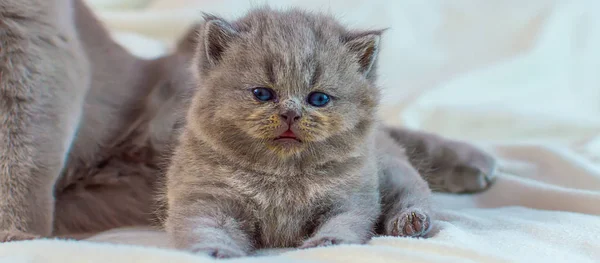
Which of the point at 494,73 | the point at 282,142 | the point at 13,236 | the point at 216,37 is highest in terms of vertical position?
the point at 494,73

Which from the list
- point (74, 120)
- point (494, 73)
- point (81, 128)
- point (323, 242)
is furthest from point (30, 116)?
point (494, 73)

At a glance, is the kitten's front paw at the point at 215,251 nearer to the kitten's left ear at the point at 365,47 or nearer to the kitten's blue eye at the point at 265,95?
the kitten's blue eye at the point at 265,95

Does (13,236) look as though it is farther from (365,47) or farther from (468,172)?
(468,172)

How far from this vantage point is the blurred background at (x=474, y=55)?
7.91 feet

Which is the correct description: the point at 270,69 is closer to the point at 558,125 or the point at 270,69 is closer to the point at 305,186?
the point at 305,186

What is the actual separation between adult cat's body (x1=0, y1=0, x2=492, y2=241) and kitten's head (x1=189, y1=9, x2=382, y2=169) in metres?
0.29

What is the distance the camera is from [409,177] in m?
1.41

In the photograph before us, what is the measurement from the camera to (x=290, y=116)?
1.08 metres

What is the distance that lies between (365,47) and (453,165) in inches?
Answer: 24.8

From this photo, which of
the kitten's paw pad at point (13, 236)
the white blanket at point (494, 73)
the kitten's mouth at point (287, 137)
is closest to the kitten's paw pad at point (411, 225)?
the kitten's mouth at point (287, 137)

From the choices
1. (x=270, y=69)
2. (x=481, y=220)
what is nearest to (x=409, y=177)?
(x=481, y=220)

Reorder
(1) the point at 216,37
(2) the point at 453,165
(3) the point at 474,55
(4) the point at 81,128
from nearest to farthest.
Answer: (1) the point at 216,37, (4) the point at 81,128, (2) the point at 453,165, (3) the point at 474,55

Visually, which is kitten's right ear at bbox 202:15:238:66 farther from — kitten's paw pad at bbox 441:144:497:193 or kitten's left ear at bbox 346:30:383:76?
kitten's paw pad at bbox 441:144:497:193

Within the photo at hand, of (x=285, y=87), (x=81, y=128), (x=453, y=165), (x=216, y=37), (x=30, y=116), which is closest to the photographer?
(x=285, y=87)
